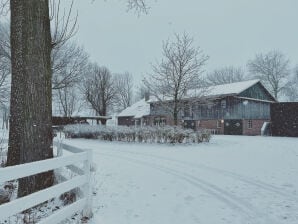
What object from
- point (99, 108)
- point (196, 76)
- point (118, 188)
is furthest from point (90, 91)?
point (118, 188)

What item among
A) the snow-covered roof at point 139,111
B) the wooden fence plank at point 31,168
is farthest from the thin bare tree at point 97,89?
the wooden fence plank at point 31,168

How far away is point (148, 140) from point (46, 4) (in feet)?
55.5

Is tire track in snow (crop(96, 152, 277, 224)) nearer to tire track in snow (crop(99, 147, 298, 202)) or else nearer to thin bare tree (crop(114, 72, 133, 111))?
tire track in snow (crop(99, 147, 298, 202))

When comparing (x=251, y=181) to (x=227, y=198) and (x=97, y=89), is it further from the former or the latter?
(x=97, y=89)

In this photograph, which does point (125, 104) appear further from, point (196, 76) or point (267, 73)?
point (196, 76)

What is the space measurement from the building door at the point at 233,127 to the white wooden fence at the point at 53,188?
33846 mm

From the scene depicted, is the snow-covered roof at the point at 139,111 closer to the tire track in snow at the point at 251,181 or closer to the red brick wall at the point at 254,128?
the red brick wall at the point at 254,128

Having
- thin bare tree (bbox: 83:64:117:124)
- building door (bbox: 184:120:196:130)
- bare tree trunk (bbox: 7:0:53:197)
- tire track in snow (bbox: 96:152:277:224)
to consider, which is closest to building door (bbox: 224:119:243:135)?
building door (bbox: 184:120:196:130)

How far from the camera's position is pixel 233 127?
38.2m

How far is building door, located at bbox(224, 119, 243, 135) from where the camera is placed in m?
37.6

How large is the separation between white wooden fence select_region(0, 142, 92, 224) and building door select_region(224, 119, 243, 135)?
1333 inches

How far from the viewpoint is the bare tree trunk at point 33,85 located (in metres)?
5.64

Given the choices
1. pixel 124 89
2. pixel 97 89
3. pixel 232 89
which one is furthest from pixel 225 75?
pixel 232 89

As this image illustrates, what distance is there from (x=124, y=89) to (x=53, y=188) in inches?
2977
